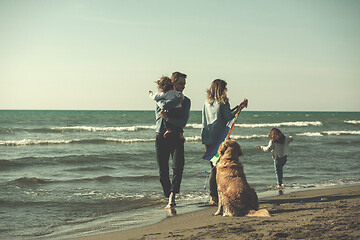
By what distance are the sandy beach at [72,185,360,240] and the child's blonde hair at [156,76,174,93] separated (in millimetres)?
1822

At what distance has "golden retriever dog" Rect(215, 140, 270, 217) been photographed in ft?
14.5

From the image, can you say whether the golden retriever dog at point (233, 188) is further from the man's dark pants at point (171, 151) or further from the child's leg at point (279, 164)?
the child's leg at point (279, 164)

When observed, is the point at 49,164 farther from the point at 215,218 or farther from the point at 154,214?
the point at 215,218

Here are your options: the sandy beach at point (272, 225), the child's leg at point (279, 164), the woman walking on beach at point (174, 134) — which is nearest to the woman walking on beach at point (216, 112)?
the woman walking on beach at point (174, 134)

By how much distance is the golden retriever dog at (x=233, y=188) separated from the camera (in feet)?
14.5

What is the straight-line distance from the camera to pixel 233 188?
4457 millimetres

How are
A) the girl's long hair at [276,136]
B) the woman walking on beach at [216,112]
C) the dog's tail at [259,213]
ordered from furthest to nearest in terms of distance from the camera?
1. the girl's long hair at [276,136]
2. the woman walking on beach at [216,112]
3. the dog's tail at [259,213]

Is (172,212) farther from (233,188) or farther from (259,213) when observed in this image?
(259,213)

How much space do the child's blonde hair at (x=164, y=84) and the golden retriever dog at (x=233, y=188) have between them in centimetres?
122

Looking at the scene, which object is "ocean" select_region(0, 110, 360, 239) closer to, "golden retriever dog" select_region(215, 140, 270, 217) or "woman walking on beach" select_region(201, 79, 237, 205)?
"golden retriever dog" select_region(215, 140, 270, 217)

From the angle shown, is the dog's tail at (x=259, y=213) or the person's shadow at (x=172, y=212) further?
the person's shadow at (x=172, y=212)

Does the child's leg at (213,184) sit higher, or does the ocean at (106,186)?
the child's leg at (213,184)

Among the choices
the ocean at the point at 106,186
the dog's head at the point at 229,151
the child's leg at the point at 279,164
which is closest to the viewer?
the dog's head at the point at 229,151

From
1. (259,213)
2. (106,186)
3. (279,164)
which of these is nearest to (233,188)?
(259,213)
